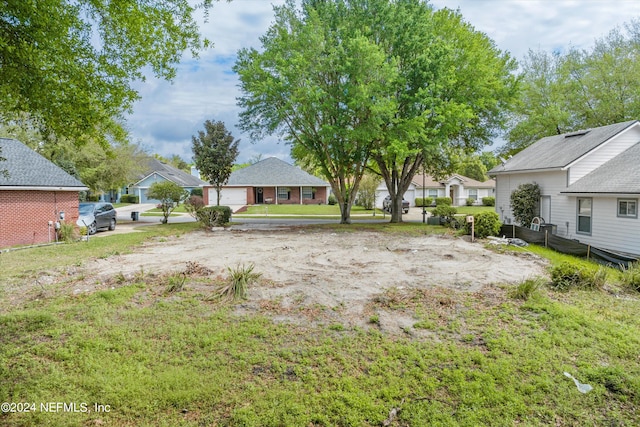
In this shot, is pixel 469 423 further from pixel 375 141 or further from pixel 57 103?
pixel 375 141

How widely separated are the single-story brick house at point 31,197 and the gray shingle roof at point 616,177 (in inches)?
924

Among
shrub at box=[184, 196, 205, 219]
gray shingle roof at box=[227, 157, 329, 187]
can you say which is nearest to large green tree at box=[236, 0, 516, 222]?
shrub at box=[184, 196, 205, 219]

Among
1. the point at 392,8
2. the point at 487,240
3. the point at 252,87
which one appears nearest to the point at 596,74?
the point at 392,8

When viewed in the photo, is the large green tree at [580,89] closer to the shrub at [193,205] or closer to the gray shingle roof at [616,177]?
the gray shingle roof at [616,177]

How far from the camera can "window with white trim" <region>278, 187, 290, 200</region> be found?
4638cm

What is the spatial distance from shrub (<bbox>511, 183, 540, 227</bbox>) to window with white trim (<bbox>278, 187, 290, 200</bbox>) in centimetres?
3009

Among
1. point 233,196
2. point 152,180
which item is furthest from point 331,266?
point 152,180

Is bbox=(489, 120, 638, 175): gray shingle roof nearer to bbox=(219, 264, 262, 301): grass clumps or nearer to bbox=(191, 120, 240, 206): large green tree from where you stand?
bbox=(219, 264, 262, 301): grass clumps

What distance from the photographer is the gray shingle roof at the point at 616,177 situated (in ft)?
46.9

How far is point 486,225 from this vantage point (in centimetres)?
1727

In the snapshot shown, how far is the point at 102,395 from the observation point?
13.9 feet

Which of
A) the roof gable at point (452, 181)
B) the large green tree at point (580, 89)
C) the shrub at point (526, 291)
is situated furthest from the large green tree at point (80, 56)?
the roof gable at point (452, 181)

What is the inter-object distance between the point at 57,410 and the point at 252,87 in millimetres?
17584

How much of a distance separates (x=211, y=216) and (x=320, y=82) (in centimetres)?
1008
